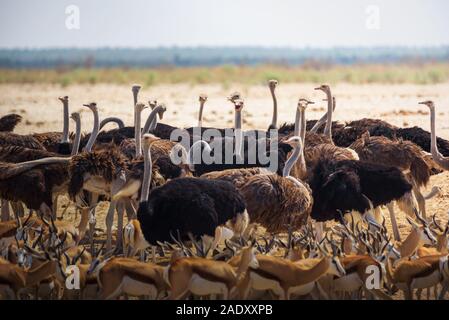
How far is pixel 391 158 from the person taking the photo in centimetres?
1411

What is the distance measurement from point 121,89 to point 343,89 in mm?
7105

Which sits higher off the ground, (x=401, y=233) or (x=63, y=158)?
(x=63, y=158)

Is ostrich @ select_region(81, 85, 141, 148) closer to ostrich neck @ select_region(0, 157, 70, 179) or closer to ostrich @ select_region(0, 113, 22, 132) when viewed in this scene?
ostrich @ select_region(0, 113, 22, 132)

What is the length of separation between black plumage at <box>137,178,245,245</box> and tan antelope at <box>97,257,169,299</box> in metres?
1.34

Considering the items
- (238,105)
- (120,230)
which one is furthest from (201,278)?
(238,105)

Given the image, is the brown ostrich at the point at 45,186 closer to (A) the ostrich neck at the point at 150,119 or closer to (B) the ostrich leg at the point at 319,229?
(A) the ostrich neck at the point at 150,119

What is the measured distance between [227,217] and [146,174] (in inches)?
44.1

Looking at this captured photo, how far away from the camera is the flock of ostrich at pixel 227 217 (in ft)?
33.1

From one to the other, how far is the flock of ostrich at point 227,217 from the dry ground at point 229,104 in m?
1.11

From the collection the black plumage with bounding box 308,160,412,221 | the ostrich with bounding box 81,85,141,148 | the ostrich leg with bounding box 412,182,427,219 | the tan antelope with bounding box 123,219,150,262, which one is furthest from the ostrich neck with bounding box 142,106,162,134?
the tan antelope with bounding box 123,219,150,262

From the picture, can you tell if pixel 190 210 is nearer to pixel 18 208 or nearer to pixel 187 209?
pixel 187 209

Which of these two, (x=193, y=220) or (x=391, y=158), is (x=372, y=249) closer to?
(x=193, y=220)
